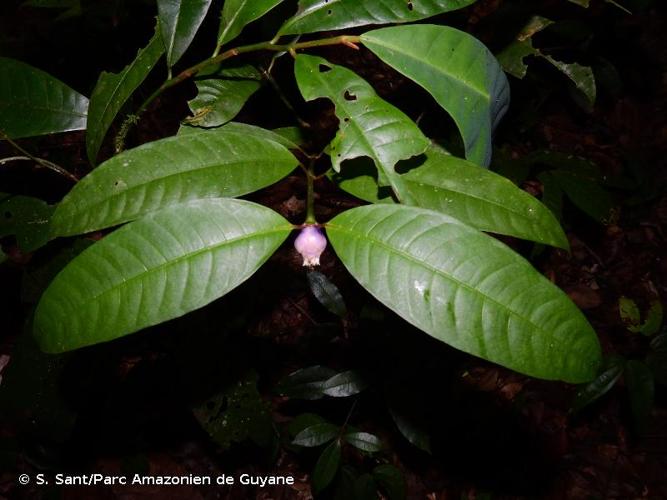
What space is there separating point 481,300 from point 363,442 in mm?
1135

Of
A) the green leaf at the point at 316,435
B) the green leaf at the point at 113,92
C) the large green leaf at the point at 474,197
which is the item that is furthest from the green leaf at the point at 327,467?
the green leaf at the point at 113,92

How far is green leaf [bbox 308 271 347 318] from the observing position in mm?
1658

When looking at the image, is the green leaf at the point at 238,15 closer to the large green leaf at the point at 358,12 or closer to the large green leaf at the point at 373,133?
the large green leaf at the point at 358,12

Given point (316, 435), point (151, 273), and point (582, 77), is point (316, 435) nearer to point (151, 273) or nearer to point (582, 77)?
point (151, 273)

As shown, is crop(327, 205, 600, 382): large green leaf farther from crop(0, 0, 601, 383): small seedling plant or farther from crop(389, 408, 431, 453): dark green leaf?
crop(389, 408, 431, 453): dark green leaf

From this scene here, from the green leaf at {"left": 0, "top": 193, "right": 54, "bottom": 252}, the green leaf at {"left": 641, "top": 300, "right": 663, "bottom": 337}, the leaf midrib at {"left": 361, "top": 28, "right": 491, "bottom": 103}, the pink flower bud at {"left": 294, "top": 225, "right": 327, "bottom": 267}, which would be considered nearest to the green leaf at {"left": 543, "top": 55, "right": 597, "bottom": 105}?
the green leaf at {"left": 641, "top": 300, "right": 663, "bottom": 337}

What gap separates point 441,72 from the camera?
79 centimetres

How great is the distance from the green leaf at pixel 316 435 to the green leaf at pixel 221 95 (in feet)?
3.55

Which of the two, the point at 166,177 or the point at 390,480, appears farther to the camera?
the point at 390,480

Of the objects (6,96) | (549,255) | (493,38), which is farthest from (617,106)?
(6,96)

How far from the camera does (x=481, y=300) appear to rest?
2.27 ft

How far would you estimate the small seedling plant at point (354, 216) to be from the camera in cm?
70

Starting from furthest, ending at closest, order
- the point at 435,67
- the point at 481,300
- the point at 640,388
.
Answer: the point at 640,388
the point at 435,67
the point at 481,300

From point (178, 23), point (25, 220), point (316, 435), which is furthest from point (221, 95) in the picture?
point (316, 435)
